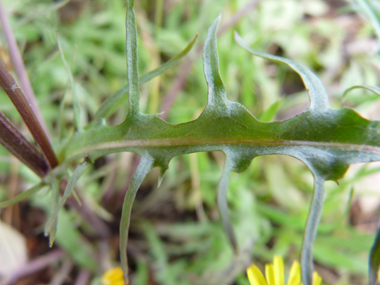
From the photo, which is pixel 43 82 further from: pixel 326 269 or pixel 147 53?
pixel 326 269

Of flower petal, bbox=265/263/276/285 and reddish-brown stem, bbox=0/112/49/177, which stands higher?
reddish-brown stem, bbox=0/112/49/177

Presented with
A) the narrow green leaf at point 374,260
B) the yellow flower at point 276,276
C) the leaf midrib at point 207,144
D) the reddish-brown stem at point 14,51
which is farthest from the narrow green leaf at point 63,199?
the narrow green leaf at point 374,260

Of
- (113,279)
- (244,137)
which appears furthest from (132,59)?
(113,279)

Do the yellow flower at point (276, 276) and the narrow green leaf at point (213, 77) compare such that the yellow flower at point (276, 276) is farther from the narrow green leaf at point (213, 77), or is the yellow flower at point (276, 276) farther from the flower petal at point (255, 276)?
the narrow green leaf at point (213, 77)

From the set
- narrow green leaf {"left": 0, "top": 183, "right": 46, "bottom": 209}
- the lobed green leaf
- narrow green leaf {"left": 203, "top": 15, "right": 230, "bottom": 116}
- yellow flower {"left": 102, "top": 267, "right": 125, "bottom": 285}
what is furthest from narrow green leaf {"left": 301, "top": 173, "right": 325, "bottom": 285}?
yellow flower {"left": 102, "top": 267, "right": 125, "bottom": 285}

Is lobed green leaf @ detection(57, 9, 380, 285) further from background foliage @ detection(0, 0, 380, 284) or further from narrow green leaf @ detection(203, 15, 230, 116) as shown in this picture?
background foliage @ detection(0, 0, 380, 284)

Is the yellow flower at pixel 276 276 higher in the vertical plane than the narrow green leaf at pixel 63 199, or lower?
lower
